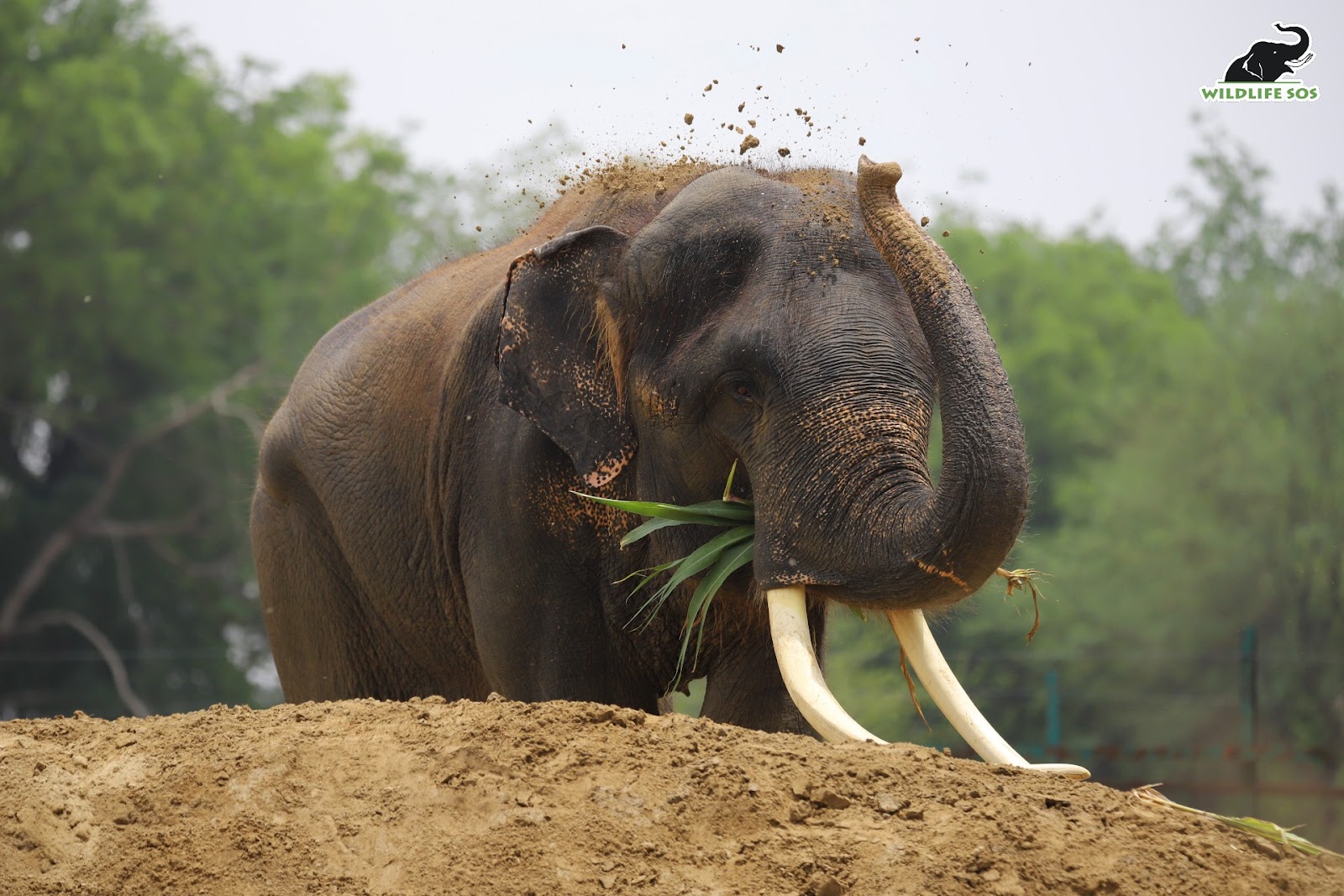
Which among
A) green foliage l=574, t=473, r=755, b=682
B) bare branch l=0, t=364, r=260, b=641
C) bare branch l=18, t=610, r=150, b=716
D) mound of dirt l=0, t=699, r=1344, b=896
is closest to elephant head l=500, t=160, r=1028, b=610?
green foliage l=574, t=473, r=755, b=682

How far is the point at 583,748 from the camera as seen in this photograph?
353 cm

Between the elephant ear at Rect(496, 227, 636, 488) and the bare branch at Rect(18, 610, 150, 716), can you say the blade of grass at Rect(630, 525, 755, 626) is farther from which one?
the bare branch at Rect(18, 610, 150, 716)

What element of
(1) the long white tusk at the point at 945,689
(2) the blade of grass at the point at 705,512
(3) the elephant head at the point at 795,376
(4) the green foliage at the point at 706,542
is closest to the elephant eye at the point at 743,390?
(3) the elephant head at the point at 795,376

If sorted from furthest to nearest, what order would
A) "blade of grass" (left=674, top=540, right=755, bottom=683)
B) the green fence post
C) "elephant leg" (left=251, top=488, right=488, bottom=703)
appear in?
A: 1. the green fence post
2. "elephant leg" (left=251, top=488, right=488, bottom=703)
3. "blade of grass" (left=674, top=540, right=755, bottom=683)

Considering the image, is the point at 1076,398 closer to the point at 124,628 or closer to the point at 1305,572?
the point at 1305,572

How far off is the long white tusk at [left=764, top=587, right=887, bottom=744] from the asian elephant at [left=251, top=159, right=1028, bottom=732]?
0.20 feet

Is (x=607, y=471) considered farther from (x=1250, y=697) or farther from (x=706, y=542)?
(x=1250, y=697)

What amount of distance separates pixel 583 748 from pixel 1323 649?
69.5 feet

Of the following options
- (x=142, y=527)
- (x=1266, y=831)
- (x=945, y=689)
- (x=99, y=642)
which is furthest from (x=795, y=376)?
(x=142, y=527)

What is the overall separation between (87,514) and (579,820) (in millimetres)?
26252

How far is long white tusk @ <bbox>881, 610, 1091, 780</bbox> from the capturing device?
13.2ft

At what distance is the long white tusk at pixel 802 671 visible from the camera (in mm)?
3934

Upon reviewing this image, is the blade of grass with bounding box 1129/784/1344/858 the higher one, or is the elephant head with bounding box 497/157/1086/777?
the elephant head with bounding box 497/157/1086/777

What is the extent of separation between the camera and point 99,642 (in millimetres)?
25703
